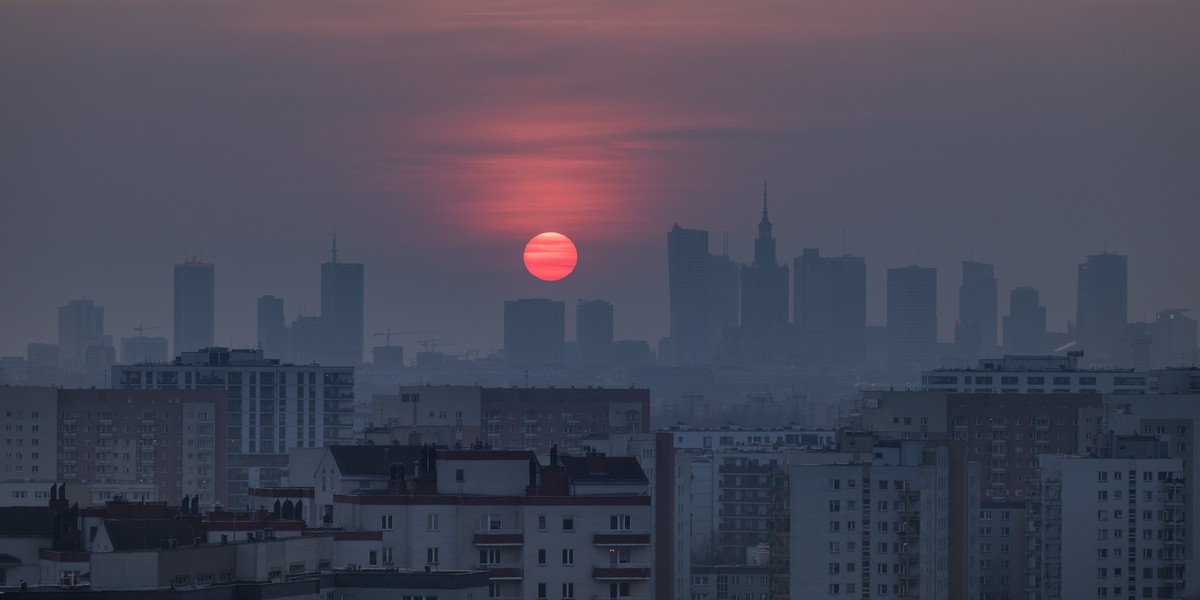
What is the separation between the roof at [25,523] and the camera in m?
52.8

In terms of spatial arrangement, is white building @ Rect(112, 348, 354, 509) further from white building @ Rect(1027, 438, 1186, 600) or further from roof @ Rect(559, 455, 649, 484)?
roof @ Rect(559, 455, 649, 484)

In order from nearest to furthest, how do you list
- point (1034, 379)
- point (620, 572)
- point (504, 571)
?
point (504, 571), point (620, 572), point (1034, 379)

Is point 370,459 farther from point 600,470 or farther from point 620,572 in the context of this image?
point 620,572

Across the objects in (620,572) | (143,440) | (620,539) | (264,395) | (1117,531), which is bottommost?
(1117,531)

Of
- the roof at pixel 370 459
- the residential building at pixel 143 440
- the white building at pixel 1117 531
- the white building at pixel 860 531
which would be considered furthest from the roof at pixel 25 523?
the residential building at pixel 143 440

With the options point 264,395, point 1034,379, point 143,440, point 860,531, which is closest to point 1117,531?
point 860,531

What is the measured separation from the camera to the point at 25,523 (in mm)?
53500

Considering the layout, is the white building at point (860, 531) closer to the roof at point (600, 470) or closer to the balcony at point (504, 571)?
the roof at point (600, 470)

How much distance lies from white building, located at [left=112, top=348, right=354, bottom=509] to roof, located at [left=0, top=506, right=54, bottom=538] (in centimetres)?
8769

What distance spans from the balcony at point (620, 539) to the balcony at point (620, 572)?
439 mm

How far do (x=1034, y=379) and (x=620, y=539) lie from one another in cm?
10093

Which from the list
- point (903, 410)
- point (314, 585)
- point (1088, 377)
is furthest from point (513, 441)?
point (314, 585)

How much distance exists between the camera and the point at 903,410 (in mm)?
125750

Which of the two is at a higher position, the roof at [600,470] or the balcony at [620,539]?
the roof at [600,470]
